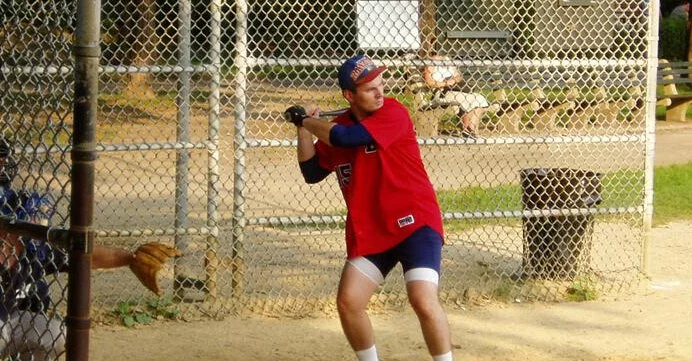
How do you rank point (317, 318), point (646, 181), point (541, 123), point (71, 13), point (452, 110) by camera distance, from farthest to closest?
1. point (541, 123)
2. point (452, 110)
3. point (646, 181)
4. point (317, 318)
5. point (71, 13)

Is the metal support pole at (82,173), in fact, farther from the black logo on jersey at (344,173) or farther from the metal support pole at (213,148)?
the metal support pole at (213,148)

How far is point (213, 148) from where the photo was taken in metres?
7.45

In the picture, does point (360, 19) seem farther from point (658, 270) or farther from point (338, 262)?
point (658, 270)

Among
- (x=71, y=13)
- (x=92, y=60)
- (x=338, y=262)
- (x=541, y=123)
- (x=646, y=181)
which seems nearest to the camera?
(x=92, y=60)

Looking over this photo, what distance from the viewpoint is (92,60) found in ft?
10.5

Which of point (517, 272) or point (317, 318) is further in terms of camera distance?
point (517, 272)

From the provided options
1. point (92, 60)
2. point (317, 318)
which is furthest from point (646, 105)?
point (92, 60)

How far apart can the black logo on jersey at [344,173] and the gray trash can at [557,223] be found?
284 centimetres

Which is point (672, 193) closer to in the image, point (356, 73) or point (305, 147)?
point (305, 147)

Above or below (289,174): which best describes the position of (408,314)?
below

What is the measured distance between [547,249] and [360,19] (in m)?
2.09

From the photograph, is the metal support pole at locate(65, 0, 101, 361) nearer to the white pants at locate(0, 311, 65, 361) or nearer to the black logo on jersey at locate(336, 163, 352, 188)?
the white pants at locate(0, 311, 65, 361)

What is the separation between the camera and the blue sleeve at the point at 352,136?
555 cm

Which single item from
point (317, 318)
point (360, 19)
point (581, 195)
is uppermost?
point (360, 19)
